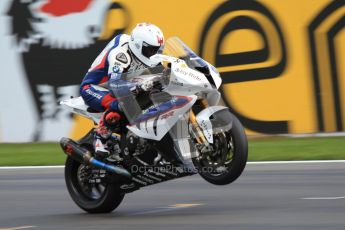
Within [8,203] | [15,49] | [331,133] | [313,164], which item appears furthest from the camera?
[15,49]

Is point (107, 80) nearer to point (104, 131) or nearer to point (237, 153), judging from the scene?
point (104, 131)

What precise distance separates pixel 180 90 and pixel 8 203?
2.88 metres

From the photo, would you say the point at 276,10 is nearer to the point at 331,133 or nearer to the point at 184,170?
the point at 331,133

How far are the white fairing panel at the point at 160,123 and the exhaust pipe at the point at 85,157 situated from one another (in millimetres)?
412

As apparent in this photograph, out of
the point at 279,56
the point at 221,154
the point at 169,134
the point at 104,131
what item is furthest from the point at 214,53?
the point at 221,154

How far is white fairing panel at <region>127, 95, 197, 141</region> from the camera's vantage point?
795 cm

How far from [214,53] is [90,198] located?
28.8ft

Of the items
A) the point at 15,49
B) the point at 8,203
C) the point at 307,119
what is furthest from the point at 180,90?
the point at 15,49

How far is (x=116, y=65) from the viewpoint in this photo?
845 centimetres

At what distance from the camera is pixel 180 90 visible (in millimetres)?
8023

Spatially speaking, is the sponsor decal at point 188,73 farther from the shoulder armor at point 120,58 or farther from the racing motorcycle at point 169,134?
the shoulder armor at point 120,58

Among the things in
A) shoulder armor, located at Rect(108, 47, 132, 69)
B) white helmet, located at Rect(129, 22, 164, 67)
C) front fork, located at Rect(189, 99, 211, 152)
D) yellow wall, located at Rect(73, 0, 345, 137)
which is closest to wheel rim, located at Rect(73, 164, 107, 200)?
shoulder armor, located at Rect(108, 47, 132, 69)

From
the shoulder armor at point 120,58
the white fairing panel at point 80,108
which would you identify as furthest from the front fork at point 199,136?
the white fairing panel at point 80,108

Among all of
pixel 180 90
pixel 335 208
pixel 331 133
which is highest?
pixel 180 90
